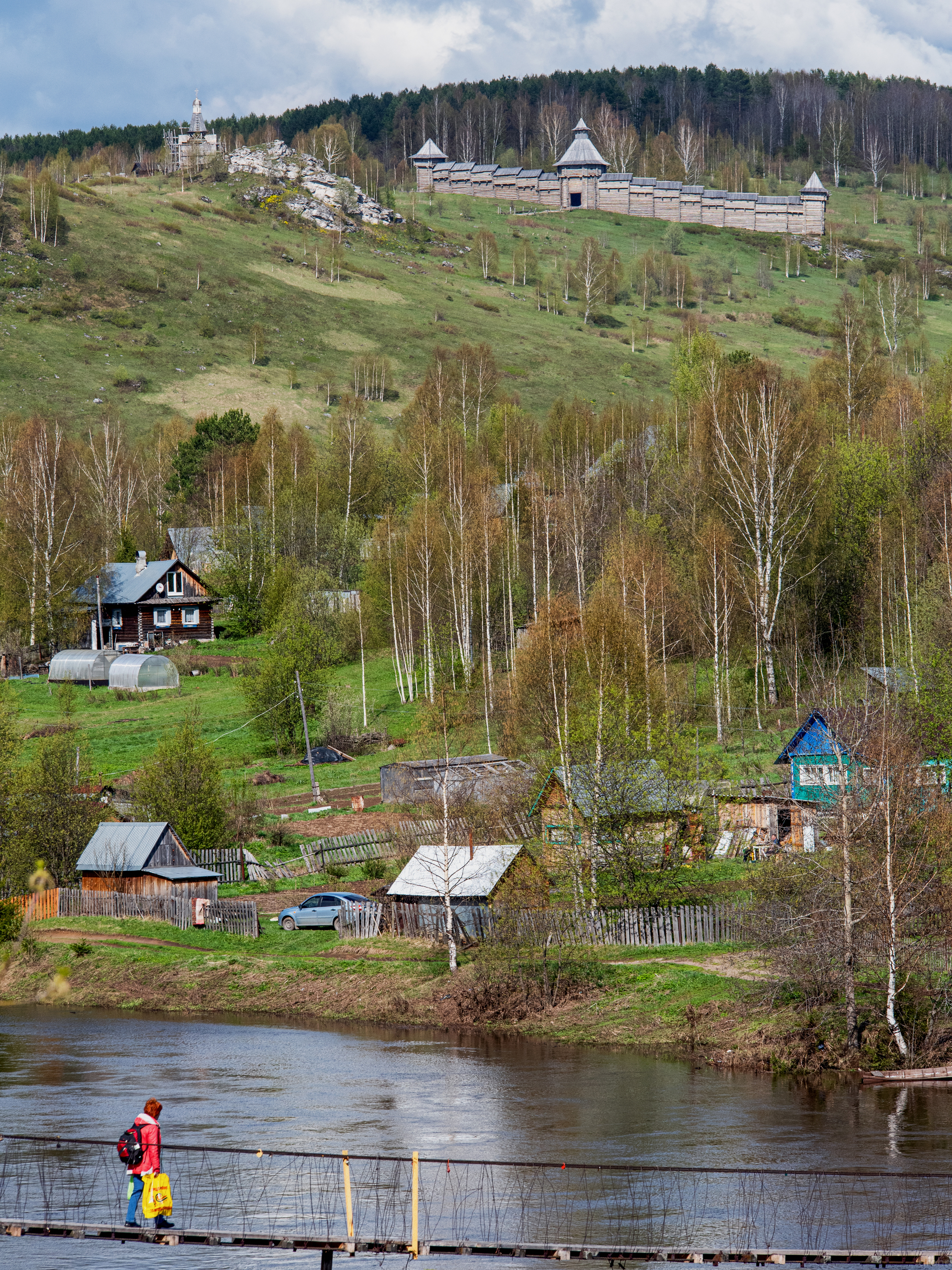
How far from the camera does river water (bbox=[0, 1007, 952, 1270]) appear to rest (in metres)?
24.3

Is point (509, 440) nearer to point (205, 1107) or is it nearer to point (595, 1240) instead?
point (205, 1107)

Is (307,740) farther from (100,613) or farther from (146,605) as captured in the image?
(100,613)

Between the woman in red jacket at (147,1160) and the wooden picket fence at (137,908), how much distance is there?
2493 cm

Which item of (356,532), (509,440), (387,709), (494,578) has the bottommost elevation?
(387,709)

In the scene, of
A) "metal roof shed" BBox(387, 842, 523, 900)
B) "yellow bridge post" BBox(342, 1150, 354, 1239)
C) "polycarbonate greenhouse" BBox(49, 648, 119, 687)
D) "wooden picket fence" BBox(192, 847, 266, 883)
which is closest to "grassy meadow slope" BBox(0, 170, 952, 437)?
"polycarbonate greenhouse" BBox(49, 648, 119, 687)

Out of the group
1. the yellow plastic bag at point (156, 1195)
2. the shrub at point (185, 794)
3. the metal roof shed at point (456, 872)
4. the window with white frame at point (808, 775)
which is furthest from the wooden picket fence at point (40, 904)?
the yellow plastic bag at point (156, 1195)

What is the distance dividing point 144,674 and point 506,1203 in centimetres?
6079

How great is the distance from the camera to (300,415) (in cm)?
13800

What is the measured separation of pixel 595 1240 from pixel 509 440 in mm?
84240

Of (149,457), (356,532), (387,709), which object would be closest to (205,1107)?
(387,709)

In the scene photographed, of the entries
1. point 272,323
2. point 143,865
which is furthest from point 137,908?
point 272,323

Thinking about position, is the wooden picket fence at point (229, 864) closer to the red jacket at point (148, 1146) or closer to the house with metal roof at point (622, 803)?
the house with metal roof at point (622, 803)

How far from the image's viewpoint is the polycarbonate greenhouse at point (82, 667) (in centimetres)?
8100

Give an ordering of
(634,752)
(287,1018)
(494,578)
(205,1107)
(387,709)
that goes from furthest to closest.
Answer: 1. (494,578)
2. (387,709)
3. (634,752)
4. (287,1018)
5. (205,1107)
